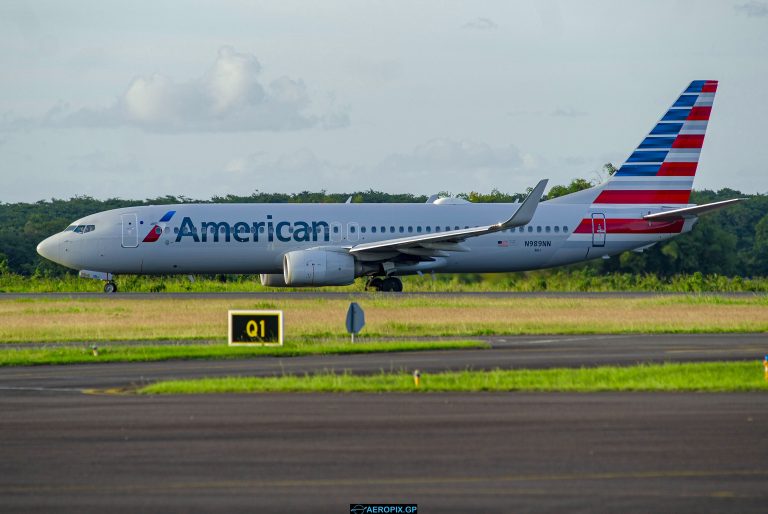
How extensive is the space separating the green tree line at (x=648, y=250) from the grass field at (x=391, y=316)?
12.1m

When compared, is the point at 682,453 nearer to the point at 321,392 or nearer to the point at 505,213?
the point at 321,392

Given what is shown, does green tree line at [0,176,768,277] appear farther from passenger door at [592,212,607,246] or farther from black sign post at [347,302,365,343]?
black sign post at [347,302,365,343]

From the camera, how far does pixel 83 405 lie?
60.8 feet

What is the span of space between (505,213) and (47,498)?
4040 cm

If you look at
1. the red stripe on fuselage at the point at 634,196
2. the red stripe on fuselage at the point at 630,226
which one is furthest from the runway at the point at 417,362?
the red stripe on fuselage at the point at 634,196

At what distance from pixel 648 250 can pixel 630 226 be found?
358 inches

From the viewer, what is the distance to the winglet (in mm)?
45000

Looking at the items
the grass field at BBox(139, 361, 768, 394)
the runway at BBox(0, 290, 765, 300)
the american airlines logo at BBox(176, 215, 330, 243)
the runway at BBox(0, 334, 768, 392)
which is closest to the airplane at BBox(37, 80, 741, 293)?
the american airlines logo at BBox(176, 215, 330, 243)

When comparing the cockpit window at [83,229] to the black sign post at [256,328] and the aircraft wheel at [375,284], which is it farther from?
the black sign post at [256,328]

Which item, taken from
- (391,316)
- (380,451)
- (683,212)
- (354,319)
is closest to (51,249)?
(391,316)

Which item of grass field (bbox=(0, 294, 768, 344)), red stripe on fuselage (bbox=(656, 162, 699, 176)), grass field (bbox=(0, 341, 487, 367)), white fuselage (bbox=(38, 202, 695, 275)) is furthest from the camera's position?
red stripe on fuselage (bbox=(656, 162, 699, 176))

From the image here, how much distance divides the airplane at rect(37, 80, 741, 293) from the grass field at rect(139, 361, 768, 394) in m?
23.4

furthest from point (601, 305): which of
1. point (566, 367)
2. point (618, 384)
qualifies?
point (618, 384)

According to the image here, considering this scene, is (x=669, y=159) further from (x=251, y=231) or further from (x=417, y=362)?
(x=417, y=362)
